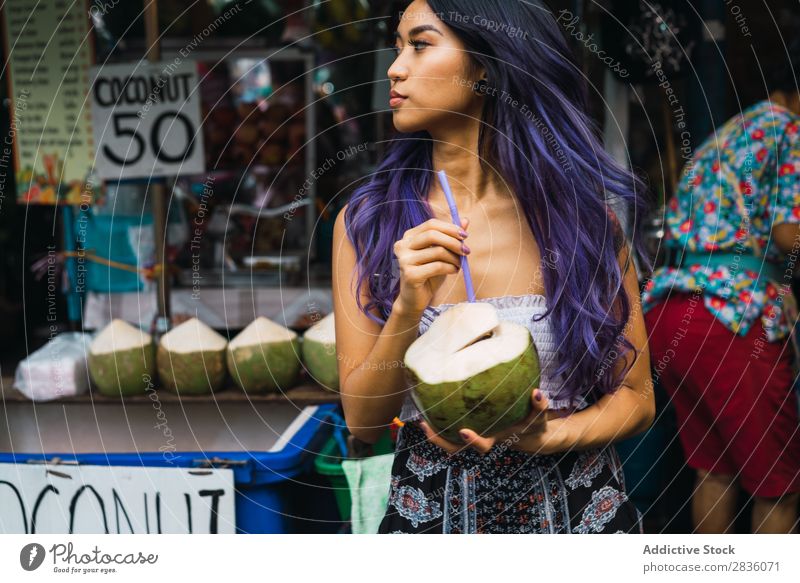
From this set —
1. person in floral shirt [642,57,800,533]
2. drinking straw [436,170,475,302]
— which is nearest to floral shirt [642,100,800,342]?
person in floral shirt [642,57,800,533]

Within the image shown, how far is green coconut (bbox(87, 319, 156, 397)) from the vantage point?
289 cm

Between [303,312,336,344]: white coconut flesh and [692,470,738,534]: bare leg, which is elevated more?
[303,312,336,344]: white coconut flesh

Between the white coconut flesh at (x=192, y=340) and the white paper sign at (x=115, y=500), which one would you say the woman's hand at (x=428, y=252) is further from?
the white coconut flesh at (x=192, y=340)

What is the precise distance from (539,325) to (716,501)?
6.04 feet

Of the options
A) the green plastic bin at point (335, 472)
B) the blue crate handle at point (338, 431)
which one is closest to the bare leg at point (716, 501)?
the green plastic bin at point (335, 472)

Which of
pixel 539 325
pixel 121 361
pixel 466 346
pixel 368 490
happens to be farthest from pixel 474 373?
pixel 121 361

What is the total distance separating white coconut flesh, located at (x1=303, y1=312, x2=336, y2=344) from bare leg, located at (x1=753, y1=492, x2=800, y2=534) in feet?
5.40

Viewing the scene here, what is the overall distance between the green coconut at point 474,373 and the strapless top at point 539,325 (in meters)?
0.17

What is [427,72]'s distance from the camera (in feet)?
4.95

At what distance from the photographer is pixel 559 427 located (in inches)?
58.4

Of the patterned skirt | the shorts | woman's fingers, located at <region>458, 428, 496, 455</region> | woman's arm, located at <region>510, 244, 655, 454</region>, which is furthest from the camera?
the shorts

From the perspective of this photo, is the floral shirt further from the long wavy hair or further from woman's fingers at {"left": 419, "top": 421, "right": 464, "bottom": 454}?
woman's fingers at {"left": 419, "top": 421, "right": 464, "bottom": 454}

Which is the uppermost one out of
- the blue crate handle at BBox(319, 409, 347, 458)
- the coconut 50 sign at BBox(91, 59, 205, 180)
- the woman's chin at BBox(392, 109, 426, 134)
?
the coconut 50 sign at BBox(91, 59, 205, 180)
